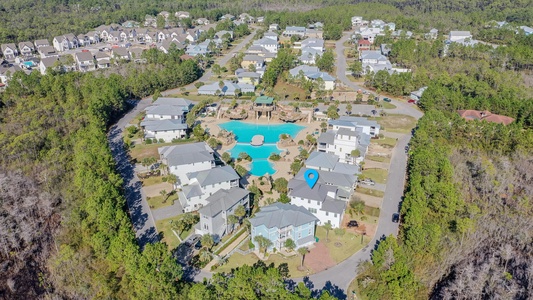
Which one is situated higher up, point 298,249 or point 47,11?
point 47,11

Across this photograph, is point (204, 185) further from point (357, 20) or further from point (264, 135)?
point (357, 20)

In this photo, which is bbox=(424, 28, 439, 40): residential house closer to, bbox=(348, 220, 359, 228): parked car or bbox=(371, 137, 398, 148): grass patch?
bbox=(371, 137, 398, 148): grass patch

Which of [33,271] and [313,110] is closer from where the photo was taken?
[33,271]

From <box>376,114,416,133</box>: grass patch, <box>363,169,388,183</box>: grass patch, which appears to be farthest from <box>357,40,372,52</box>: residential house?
<box>363,169,388,183</box>: grass patch

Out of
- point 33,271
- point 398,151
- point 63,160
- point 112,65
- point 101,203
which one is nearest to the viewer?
point 33,271

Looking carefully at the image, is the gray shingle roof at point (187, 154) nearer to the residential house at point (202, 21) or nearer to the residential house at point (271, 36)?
the residential house at point (271, 36)

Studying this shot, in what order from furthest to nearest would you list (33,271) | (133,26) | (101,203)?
(133,26), (101,203), (33,271)

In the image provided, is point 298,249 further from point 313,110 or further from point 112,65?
point 112,65

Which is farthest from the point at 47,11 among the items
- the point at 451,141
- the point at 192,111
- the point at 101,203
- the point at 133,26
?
the point at 451,141
